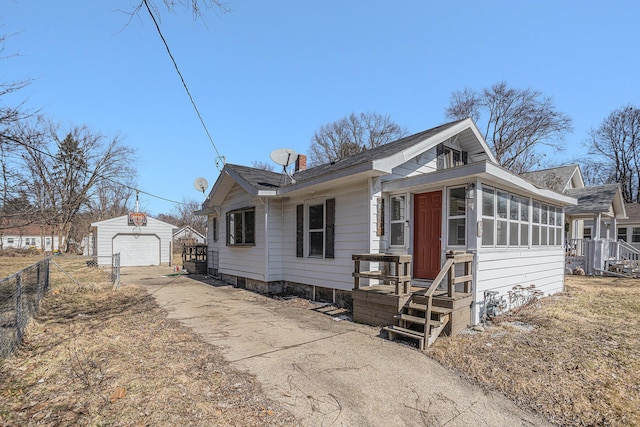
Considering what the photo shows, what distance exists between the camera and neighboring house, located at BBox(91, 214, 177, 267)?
2014 cm

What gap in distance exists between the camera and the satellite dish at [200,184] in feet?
45.4

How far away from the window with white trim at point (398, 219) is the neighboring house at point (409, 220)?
0.9 inches

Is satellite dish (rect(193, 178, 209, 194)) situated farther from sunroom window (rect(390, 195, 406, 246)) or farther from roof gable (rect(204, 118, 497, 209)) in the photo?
sunroom window (rect(390, 195, 406, 246))

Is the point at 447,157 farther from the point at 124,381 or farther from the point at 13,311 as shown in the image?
the point at 13,311

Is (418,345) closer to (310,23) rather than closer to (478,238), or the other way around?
(478,238)

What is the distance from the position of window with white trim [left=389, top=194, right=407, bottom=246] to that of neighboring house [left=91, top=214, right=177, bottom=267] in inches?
733

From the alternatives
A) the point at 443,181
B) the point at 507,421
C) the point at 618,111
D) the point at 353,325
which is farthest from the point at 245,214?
the point at 618,111

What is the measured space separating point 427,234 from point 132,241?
20.2 meters

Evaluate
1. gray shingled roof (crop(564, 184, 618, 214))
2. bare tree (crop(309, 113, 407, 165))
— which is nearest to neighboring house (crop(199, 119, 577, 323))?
gray shingled roof (crop(564, 184, 618, 214))

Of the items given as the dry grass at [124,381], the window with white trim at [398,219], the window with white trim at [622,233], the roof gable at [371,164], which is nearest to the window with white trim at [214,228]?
the roof gable at [371,164]

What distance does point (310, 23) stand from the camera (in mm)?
7641

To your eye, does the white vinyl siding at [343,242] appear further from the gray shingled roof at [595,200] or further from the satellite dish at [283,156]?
the gray shingled roof at [595,200]

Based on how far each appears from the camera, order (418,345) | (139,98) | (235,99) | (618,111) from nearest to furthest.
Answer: (418,345), (139,98), (235,99), (618,111)

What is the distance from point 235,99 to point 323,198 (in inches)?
203
